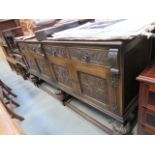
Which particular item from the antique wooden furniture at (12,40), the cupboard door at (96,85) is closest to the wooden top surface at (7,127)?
the cupboard door at (96,85)

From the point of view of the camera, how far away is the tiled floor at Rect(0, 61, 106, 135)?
1.41 metres

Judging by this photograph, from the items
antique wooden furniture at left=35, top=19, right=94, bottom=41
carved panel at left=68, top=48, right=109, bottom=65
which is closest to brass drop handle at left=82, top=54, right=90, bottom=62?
carved panel at left=68, top=48, right=109, bottom=65

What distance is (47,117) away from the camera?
64.9 inches

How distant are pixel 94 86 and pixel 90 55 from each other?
11.3 inches

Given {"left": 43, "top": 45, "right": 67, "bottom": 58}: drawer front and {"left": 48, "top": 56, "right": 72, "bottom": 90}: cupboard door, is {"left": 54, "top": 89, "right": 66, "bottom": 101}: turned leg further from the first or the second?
{"left": 43, "top": 45, "right": 67, "bottom": 58}: drawer front

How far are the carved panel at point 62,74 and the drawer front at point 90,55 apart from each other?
283mm

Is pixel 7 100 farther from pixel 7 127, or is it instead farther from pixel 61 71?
pixel 7 127

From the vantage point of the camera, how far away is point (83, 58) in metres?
0.98

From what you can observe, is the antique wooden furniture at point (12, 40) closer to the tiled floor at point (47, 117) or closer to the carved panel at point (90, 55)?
the tiled floor at point (47, 117)

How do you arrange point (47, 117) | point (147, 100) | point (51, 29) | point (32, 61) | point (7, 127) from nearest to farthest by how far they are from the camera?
point (7, 127), point (147, 100), point (51, 29), point (47, 117), point (32, 61)

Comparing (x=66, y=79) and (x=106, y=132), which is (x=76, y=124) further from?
(x=66, y=79)

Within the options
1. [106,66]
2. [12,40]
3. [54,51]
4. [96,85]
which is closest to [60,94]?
[54,51]

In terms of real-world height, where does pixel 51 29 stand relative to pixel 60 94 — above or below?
above

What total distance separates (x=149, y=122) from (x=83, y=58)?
0.62m
